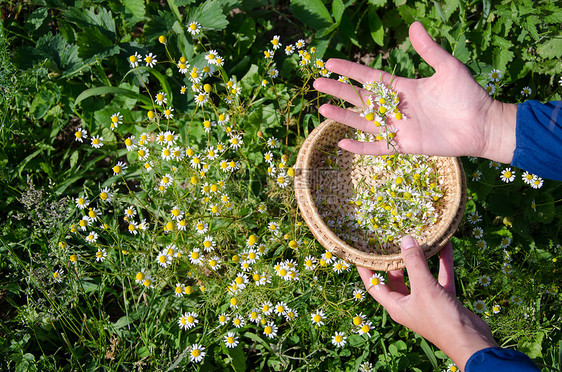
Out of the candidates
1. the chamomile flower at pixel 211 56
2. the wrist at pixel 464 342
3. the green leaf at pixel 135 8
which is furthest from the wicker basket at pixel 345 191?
the green leaf at pixel 135 8

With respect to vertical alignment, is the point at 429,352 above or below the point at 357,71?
below

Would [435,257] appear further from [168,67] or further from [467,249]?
[168,67]

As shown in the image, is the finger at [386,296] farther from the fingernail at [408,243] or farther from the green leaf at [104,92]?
the green leaf at [104,92]

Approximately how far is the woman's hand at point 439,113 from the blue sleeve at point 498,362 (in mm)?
878

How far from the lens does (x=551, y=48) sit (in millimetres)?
2594

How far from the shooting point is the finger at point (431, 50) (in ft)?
6.33

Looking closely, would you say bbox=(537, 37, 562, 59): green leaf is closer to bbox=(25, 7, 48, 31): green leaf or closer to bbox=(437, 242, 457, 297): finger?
bbox=(437, 242, 457, 297): finger

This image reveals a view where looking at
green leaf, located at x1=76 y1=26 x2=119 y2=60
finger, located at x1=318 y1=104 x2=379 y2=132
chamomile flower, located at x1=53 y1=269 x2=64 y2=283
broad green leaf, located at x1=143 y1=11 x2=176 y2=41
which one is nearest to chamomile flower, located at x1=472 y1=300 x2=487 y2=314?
finger, located at x1=318 y1=104 x2=379 y2=132

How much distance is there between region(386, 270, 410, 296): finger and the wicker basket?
0.32ft

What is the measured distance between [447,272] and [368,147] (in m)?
A: 0.67

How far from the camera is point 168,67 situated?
2.80 metres

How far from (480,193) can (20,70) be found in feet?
8.86

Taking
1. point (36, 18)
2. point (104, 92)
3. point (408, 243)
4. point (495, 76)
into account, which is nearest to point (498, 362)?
point (408, 243)

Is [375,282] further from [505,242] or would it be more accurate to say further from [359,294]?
[505,242]
